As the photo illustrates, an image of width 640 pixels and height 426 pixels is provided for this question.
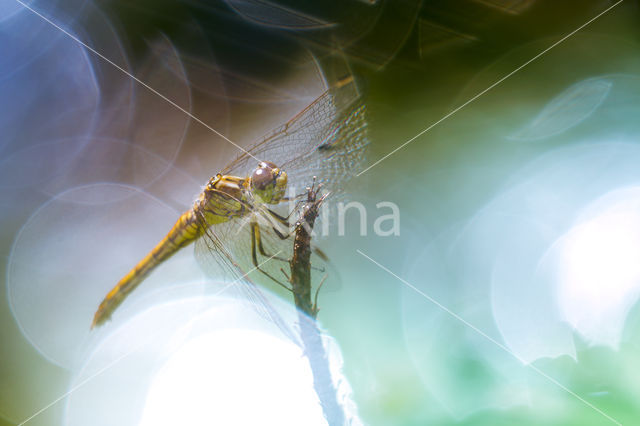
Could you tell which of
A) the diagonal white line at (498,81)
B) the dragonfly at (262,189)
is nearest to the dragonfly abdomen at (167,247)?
the dragonfly at (262,189)

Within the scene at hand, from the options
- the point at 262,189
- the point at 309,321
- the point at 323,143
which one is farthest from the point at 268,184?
the point at 309,321

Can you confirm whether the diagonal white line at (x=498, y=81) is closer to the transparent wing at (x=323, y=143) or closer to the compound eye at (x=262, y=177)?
the transparent wing at (x=323, y=143)

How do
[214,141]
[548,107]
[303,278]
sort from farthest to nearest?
[214,141], [548,107], [303,278]

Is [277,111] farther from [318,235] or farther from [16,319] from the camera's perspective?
[16,319]

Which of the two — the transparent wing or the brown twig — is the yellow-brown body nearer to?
the transparent wing

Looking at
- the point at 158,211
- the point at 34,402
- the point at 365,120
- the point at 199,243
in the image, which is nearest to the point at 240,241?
the point at 199,243

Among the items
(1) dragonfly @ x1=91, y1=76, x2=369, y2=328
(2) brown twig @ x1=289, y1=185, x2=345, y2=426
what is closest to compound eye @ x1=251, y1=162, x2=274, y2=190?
(1) dragonfly @ x1=91, y1=76, x2=369, y2=328

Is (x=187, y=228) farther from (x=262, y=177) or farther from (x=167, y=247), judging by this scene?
(x=262, y=177)
